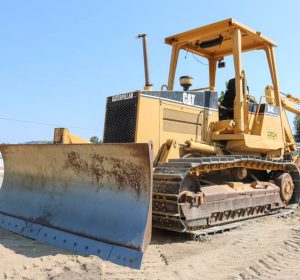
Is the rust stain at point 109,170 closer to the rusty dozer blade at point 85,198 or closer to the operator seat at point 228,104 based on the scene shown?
the rusty dozer blade at point 85,198

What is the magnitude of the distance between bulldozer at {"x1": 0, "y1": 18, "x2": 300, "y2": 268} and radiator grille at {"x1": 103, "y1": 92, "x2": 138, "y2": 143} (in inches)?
0.6

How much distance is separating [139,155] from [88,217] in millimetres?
1051

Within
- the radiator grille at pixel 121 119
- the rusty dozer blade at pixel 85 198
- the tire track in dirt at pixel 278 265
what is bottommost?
the tire track in dirt at pixel 278 265

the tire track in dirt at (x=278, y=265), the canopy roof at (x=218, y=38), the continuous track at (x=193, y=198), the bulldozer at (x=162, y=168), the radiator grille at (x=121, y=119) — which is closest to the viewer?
the tire track in dirt at (x=278, y=265)

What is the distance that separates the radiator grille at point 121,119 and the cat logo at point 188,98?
100 centimetres

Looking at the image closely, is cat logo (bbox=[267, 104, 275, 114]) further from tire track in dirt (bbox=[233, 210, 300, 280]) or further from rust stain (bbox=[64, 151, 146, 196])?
rust stain (bbox=[64, 151, 146, 196])

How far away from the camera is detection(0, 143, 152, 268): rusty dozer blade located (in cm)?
433

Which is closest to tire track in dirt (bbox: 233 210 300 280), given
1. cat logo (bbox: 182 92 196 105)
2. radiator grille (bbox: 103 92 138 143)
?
radiator grille (bbox: 103 92 138 143)

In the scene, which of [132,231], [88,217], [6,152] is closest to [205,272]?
[132,231]

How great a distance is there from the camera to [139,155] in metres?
4.57

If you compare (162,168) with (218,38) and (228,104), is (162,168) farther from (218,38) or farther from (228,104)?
(218,38)

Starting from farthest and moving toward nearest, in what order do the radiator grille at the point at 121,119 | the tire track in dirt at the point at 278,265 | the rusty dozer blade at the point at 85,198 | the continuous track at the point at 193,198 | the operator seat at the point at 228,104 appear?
the operator seat at the point at 228,104 → the radiator grille at the point at 121,119 → the continuous track at the point at 193,198 → the rusty dozer blade at the point at 85,198 → the tire track in dirt at the point at 278,265

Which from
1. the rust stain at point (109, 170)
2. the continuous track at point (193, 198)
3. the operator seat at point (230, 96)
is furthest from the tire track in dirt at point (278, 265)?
the operator seat at point (230, 96)

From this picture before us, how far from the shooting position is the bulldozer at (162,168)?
4.61 meters
